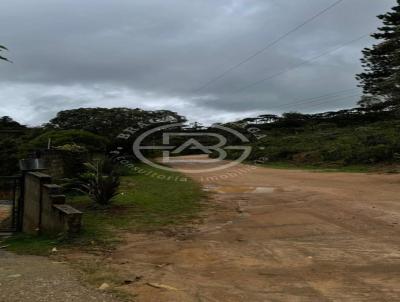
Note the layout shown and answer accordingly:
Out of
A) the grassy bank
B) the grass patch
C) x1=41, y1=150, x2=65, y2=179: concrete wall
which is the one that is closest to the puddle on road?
the grassy bank

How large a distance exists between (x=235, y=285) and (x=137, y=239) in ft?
12.2

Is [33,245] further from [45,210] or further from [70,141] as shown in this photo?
[70,141]

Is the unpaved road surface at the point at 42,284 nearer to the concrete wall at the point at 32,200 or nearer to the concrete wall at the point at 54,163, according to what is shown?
the concrete wall at the point at 32,200

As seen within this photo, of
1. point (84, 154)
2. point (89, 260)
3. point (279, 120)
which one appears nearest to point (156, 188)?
point (84, 154)

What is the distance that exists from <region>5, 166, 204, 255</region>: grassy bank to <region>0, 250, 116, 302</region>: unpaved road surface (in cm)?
152

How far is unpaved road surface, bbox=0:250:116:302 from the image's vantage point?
18.4ft

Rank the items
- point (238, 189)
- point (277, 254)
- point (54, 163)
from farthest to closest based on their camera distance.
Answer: point (238, 189), point (54, 163), point (277, 254)

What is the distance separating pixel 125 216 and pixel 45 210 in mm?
1859

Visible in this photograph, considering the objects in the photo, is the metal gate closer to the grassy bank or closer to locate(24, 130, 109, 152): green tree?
the grassy bank

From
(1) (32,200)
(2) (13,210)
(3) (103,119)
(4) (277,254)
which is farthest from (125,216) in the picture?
(3) (103,119)

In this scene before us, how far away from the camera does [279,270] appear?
276 inches

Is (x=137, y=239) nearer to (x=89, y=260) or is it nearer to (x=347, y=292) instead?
(x=89, y=260)

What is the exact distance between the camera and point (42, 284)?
617 cm

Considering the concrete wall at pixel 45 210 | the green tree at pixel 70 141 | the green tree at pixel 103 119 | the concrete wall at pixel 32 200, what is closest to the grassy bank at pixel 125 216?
the concrete wall at pixel 45 210
